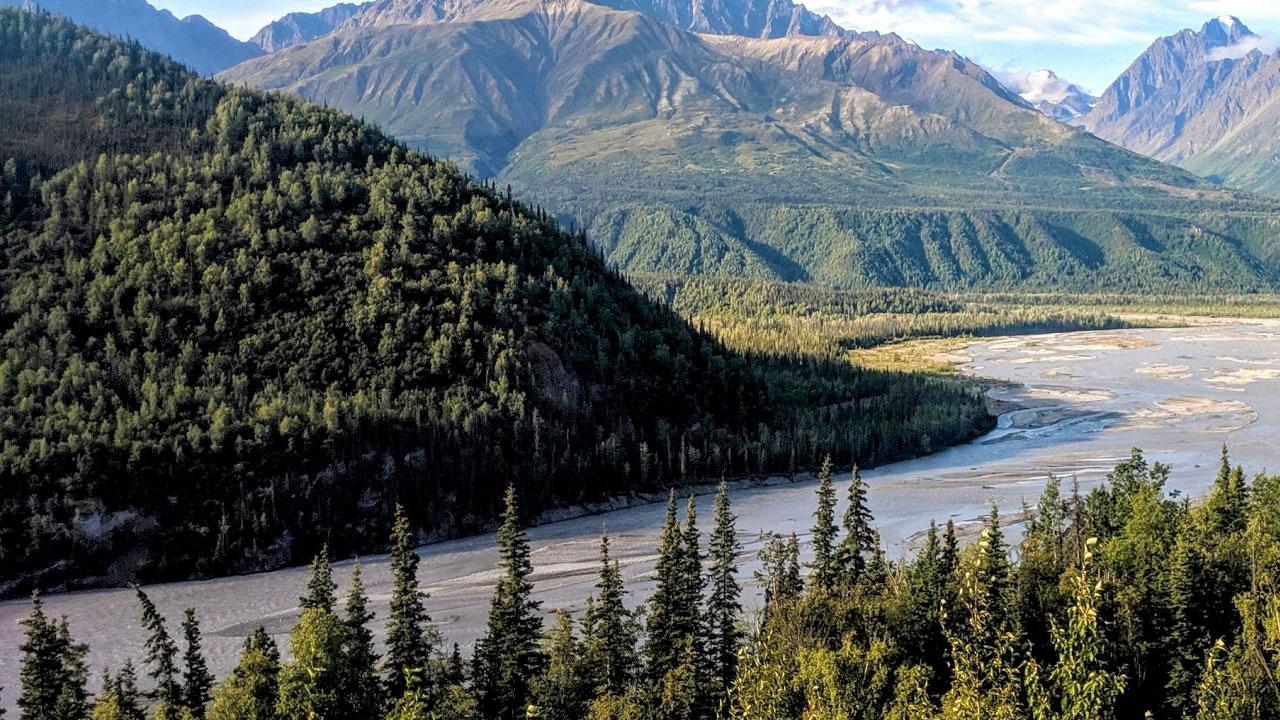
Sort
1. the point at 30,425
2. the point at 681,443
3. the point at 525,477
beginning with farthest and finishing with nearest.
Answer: the point at 681,443 < the point at 525,477 < the point at 30,425

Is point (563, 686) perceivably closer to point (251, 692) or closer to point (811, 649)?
point (811, 649)

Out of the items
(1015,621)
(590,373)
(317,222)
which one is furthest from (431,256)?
(1015,621)

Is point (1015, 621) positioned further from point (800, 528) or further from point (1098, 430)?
point (1098, 430)

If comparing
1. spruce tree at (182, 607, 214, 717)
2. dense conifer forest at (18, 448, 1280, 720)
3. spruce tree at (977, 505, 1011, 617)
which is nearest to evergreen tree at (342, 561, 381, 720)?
dense conifer forest at (18, 448, 1280, 720)

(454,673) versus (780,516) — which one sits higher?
(454,673)

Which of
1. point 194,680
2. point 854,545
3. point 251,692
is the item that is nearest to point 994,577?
point 854,545

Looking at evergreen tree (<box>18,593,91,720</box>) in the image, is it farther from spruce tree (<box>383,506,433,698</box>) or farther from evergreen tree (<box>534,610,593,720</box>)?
evergreen tree (<box>534,610,593,720</box>)
